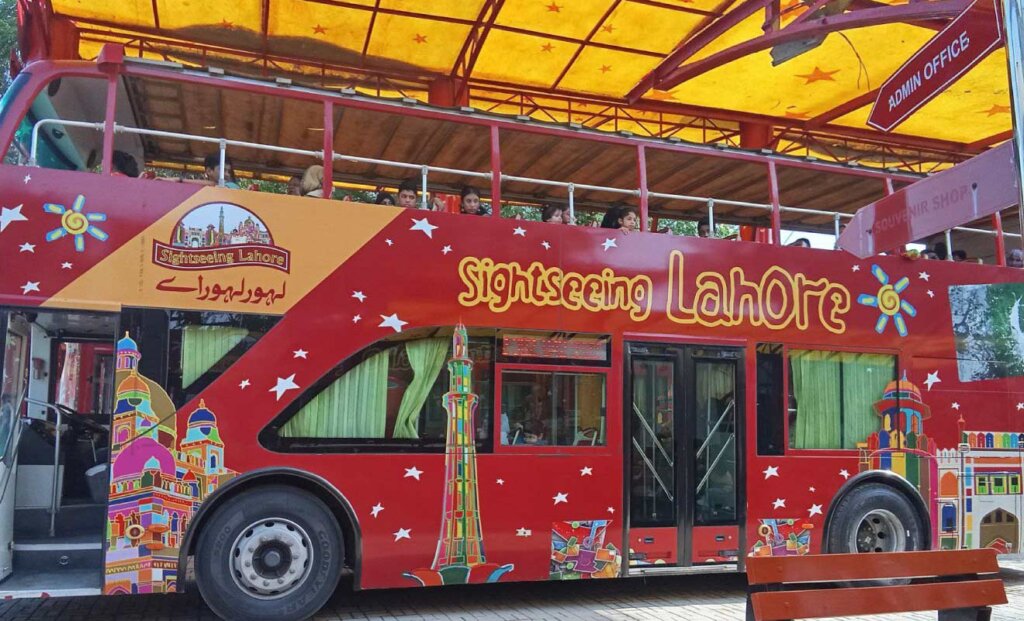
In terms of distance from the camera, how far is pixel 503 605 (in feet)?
22.3

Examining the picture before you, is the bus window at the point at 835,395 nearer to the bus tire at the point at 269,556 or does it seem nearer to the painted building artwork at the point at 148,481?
the bus tire at the point at 269,556

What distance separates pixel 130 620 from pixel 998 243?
911 cm

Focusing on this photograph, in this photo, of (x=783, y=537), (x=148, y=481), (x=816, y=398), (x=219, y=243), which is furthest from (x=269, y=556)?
(x=816, y=398)

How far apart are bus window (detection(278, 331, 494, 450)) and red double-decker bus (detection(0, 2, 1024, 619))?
23 mm

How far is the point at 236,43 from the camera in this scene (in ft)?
30.3

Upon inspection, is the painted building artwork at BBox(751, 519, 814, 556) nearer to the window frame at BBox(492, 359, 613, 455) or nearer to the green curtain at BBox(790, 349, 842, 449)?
the green curtain at BBox(790, 349, 842, 449)

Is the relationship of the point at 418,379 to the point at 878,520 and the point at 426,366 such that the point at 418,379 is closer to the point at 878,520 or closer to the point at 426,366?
the point at 426,366

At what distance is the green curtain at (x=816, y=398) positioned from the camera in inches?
305

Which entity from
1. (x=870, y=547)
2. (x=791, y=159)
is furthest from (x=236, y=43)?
(x=870, y=547)

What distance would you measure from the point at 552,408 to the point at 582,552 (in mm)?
1257

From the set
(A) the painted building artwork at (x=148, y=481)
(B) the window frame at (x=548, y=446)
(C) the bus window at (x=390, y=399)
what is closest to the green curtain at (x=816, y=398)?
(B) the window frame at (x=548, y=446)

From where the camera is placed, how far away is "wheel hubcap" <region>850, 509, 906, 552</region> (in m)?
7.87

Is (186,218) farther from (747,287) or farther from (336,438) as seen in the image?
(747,287)

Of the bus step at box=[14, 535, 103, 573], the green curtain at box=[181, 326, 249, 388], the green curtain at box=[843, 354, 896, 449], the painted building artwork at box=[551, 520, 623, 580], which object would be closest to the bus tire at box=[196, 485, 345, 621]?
the bus step at box=[14, 535, 103, 573]
